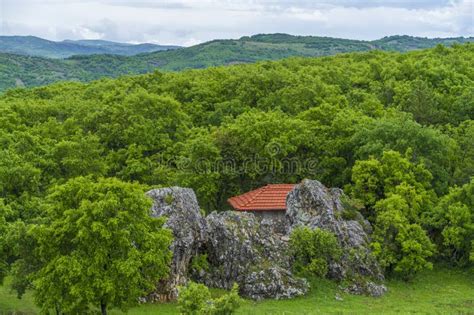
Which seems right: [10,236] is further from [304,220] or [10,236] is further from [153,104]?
[153,104]

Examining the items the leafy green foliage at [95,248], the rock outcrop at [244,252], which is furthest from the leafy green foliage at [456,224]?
the leafy green foliage at [95,248]

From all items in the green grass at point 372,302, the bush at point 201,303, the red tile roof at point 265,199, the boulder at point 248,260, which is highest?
the bush at point 201,303

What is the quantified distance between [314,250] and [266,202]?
8.05m

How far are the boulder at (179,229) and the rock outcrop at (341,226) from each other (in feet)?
27.7

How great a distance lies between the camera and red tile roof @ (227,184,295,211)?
45.8m

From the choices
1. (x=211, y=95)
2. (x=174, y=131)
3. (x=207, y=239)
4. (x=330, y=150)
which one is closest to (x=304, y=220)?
(x=207, y=239)

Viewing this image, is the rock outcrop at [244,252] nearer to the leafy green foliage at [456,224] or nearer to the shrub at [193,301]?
the leafy green foliage at [456,224]

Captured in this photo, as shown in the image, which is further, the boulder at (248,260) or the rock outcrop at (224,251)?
the boulder at (248,260)

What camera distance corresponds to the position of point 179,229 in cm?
3684

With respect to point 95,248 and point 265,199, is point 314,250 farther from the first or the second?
point 95,248

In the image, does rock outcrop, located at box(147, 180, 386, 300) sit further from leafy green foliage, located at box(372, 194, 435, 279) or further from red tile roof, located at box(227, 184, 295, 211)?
red tile roof, located at box(227, 184, 295, 211)

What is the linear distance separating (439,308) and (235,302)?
16.9 metres

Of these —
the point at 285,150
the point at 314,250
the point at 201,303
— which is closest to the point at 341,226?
the point at 314,250

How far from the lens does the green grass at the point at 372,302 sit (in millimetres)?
33781
